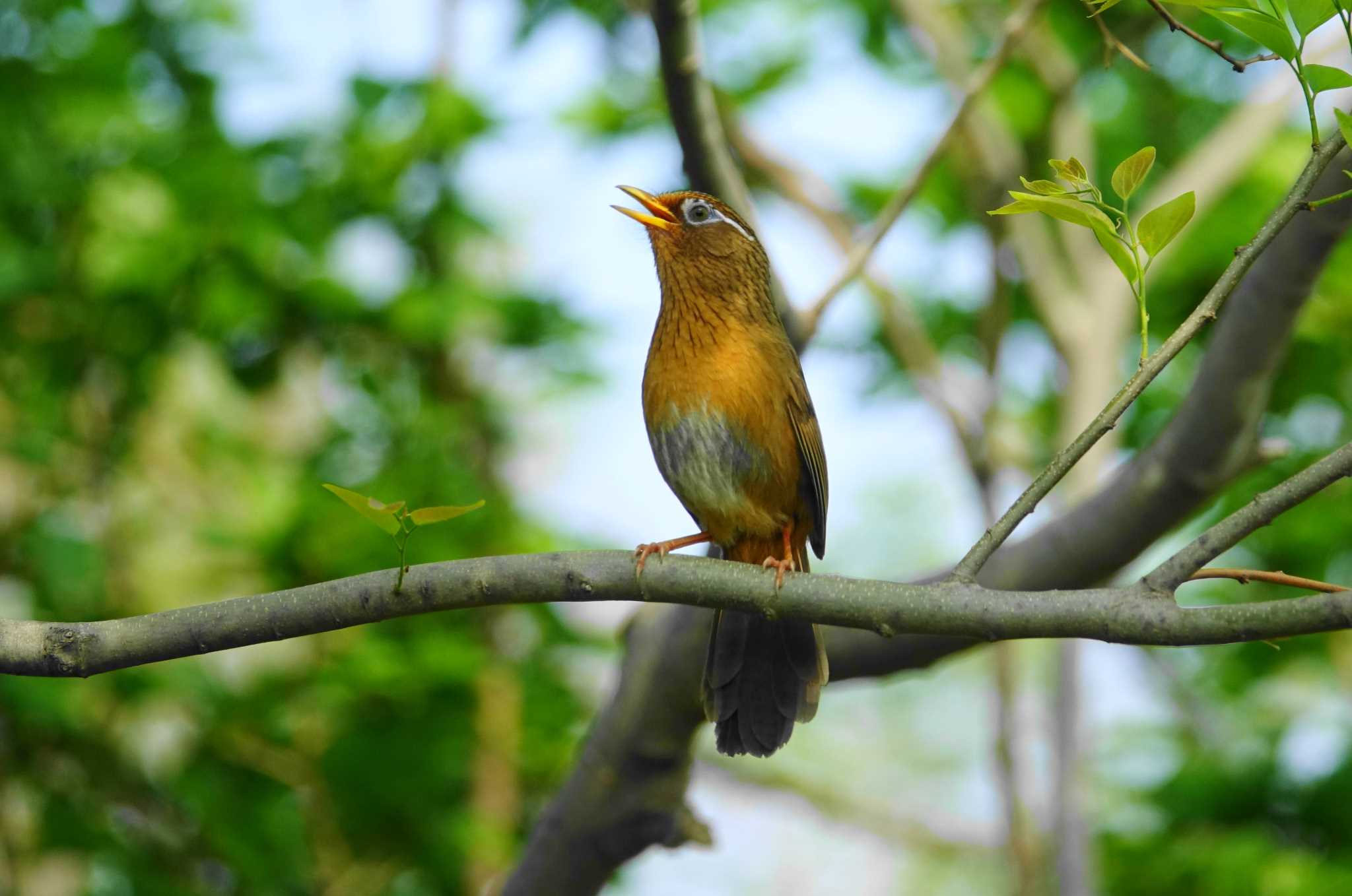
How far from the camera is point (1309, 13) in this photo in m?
2.02

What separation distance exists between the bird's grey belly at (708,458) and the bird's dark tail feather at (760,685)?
1.13ft

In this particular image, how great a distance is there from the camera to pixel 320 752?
220 inches

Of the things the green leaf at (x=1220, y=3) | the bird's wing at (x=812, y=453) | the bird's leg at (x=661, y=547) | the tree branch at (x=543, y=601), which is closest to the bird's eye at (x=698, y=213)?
the bird's wing at (x=812, y=453)

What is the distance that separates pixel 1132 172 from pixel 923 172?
6.03ft

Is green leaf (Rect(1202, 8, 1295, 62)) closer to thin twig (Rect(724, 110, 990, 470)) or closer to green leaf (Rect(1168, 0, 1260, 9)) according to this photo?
green leaf (Rect(1168, 0, 1260, 9))

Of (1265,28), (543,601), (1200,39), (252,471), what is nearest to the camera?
(1265,28)

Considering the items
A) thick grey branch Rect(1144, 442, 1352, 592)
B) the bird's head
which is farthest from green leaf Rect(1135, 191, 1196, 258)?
the bird's head

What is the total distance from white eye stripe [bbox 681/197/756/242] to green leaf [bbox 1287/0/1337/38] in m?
2.14

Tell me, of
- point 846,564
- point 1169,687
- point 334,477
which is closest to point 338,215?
point 334,477

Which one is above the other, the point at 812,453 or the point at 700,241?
the point at 700,241

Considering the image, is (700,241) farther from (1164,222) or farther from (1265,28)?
(1265,28)

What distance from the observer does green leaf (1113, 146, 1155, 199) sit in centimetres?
205

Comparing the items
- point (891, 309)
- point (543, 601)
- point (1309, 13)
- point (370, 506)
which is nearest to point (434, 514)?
point (370, 506)

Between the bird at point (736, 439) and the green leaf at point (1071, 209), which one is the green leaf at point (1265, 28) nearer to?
the green leaf at point (1071, 209)
